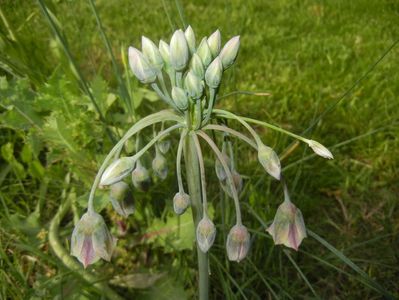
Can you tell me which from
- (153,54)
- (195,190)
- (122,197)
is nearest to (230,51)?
(153,54)

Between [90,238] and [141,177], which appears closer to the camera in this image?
[90,238]

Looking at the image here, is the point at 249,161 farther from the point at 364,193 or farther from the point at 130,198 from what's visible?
the point at 130,198

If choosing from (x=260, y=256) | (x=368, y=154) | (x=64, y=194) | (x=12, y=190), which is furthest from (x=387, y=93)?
(x=12, y=190)

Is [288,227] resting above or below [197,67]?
below

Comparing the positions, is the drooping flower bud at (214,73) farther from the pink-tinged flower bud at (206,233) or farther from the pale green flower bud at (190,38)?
the pink-tinged flower bud at (206,233)

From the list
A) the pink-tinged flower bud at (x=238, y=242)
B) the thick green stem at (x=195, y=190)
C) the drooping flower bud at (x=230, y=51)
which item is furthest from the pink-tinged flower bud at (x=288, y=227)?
the drooping flower bud at (x=230, y=51)

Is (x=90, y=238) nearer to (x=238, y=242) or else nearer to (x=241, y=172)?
(x=238, y=242)
